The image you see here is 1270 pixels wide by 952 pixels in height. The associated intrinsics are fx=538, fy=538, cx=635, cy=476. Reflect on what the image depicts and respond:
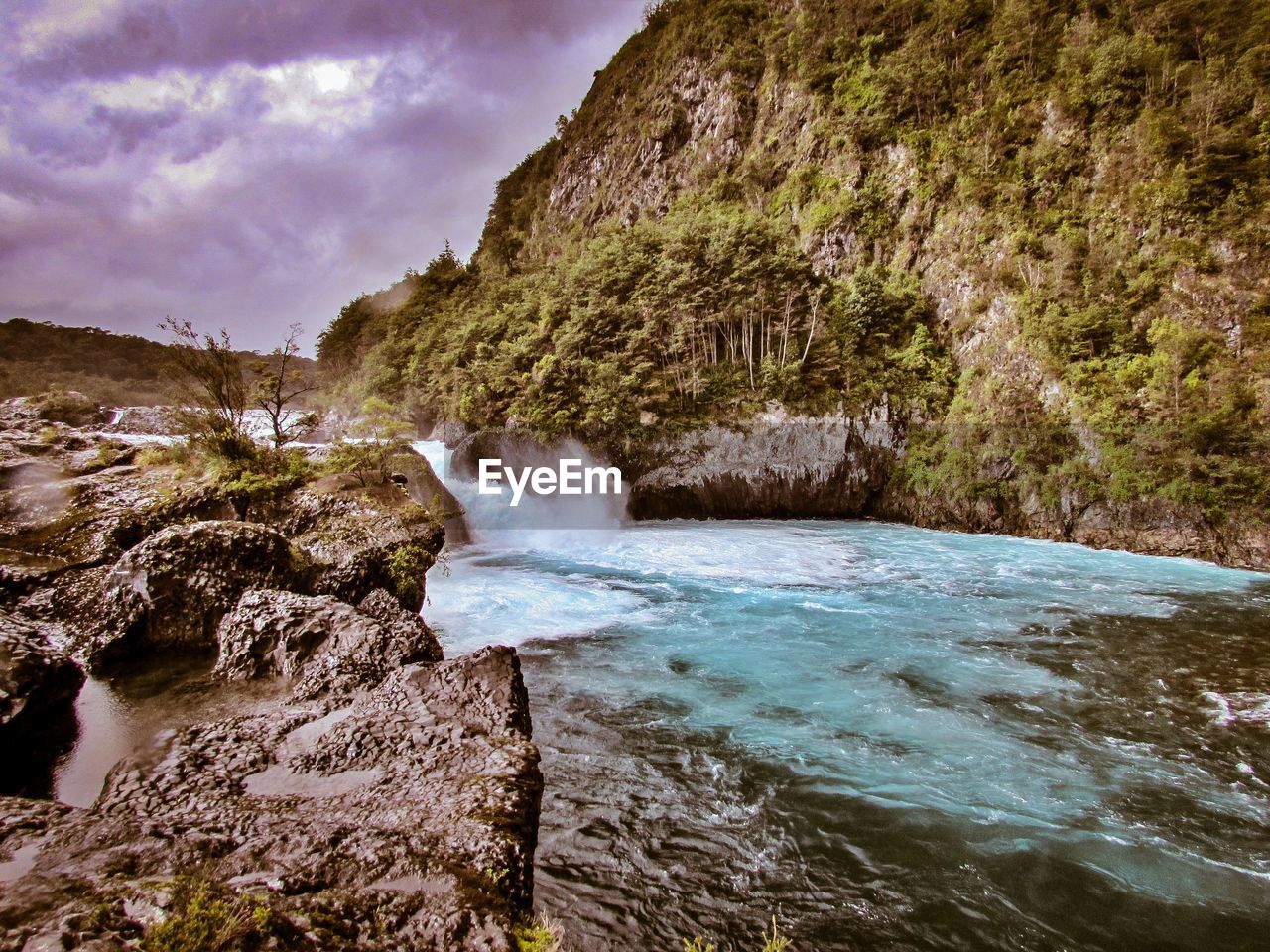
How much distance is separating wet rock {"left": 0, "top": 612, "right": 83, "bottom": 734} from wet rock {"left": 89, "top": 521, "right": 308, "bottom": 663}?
1456mm

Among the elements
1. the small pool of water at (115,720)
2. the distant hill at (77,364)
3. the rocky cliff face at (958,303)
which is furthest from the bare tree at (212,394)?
the distant hill at (77,364)

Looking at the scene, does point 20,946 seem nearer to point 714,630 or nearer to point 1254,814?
point 1254,814

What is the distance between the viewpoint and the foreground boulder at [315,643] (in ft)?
16.0

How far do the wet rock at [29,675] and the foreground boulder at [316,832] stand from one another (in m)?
1.32

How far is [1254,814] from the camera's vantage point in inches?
185

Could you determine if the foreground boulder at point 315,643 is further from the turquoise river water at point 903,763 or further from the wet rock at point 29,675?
the turquoise river water at point 903,763

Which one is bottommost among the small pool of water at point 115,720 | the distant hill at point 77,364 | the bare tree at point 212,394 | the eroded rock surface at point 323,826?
the small pool of water at point 115,720

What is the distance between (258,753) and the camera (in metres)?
3.65

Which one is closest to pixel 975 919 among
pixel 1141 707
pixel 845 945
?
pixel 845 945

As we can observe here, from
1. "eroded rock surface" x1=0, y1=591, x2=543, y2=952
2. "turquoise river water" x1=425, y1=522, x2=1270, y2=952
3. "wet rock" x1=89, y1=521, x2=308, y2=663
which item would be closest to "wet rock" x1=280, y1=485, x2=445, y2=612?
"wet rock" x1=89, y1=521, x2=308, y2=663

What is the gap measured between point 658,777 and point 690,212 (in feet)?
107

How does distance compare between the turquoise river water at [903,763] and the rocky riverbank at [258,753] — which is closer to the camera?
the rocky riverbank at [258,753]

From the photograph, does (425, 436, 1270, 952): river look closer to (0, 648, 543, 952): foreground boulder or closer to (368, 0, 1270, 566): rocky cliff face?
(0, 648, 543, 952): foreground boulder

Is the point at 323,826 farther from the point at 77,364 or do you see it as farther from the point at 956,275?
the point at 77,364
